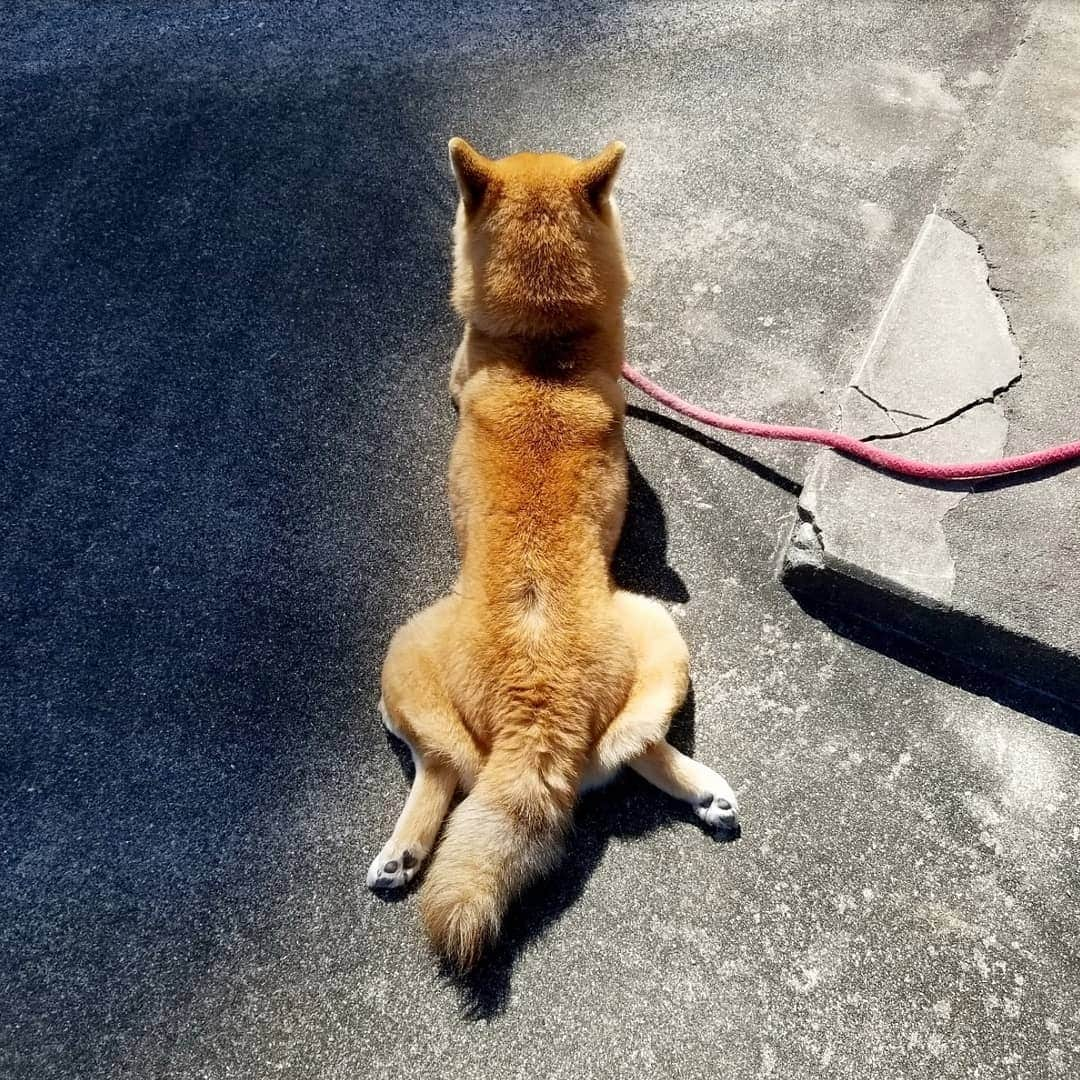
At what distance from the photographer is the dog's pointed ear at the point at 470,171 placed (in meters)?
2.45

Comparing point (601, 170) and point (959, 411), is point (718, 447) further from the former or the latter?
point (601, 170)

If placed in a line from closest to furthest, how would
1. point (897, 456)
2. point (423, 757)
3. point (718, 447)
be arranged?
point (423, 757) < point (897, 456) < point (718, 447)

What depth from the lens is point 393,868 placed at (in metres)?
2.31

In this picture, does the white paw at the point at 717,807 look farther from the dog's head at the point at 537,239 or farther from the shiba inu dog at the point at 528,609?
the dog's head at the point at 537,239

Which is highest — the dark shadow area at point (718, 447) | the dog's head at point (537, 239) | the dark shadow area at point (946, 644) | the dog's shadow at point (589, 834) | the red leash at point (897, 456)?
the dog's head at point (537, 239)

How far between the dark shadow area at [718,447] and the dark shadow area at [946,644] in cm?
44

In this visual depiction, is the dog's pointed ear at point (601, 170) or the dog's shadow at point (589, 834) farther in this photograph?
the dog's pointed ear at point (601, 170)

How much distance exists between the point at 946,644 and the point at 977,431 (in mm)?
757

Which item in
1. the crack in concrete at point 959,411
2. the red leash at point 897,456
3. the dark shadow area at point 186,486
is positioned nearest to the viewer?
the dark shadow area at point 186,486

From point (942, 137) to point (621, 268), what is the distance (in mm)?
2397

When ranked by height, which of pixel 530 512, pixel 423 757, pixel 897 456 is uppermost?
pixel 530 512

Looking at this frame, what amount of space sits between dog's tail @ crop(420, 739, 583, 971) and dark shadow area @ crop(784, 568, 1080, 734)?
1.13 m

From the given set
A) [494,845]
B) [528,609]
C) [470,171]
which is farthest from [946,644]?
[470,171]

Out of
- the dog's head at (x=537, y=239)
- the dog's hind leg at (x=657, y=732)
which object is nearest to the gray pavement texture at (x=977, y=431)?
the dog's hind leg at (x=657, y=732)
